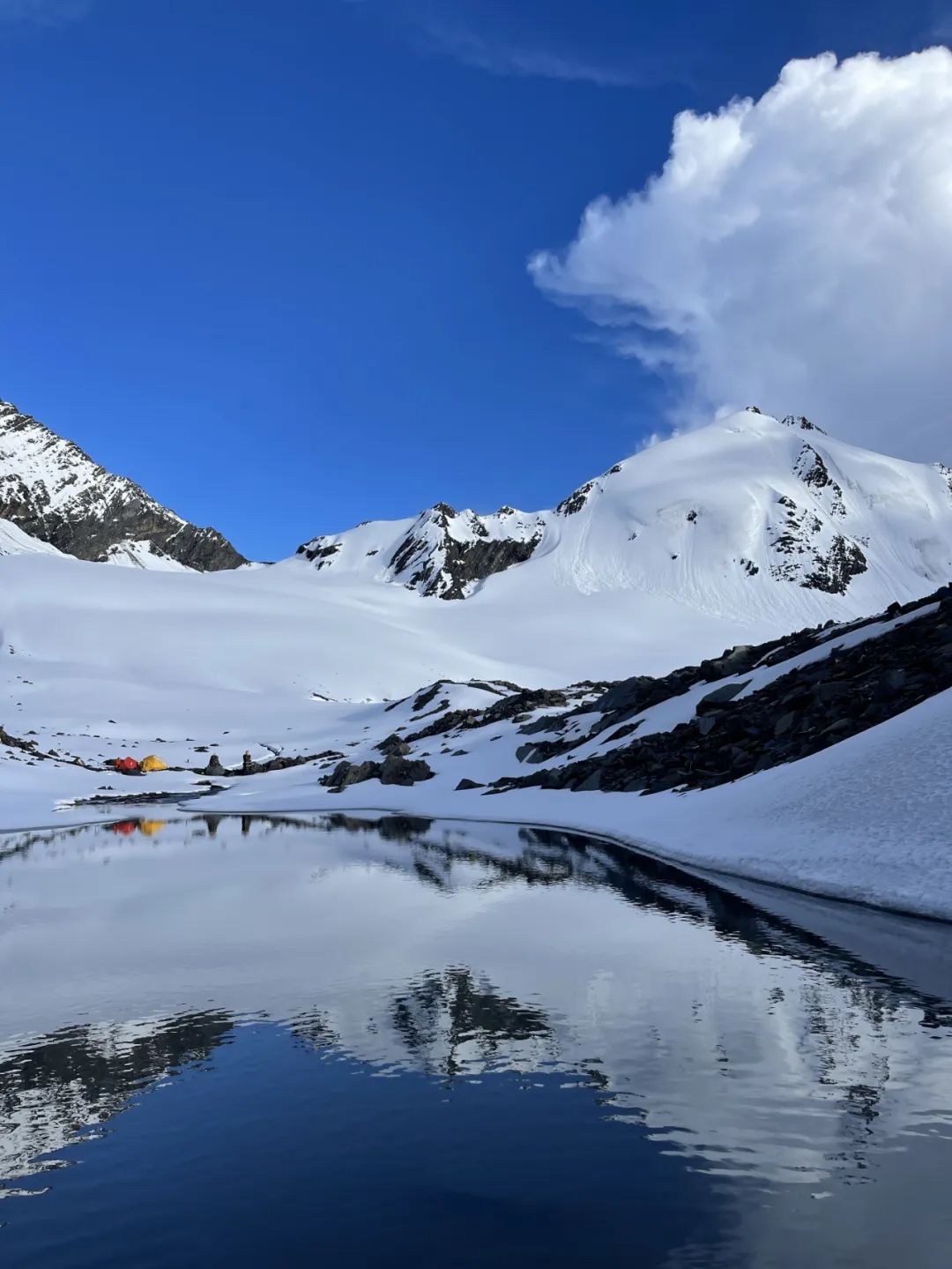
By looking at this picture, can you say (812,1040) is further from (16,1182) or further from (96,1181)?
(16,1182)

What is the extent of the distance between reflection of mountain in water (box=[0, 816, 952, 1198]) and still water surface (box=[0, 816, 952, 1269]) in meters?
0.04

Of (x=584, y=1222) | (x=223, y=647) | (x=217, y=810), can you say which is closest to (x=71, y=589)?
(x=223, y=647)

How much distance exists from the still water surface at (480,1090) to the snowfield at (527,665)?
5.24m

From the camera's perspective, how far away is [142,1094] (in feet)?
24.3

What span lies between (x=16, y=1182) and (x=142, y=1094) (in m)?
1.61

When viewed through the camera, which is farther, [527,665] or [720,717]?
[527,665]

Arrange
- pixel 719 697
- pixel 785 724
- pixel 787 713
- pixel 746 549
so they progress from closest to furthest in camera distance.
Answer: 1. pixel 785 724
2. pixel 787 713
3. pixel 719 697
4. pixel 746 549

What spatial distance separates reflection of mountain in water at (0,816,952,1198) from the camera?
6480mm

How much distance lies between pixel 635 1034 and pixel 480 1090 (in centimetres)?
193

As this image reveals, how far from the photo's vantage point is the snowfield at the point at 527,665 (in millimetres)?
18547

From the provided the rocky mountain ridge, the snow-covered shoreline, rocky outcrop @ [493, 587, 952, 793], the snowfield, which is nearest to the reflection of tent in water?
the snowfield

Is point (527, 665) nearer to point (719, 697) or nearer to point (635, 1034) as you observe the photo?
point (719, 697)

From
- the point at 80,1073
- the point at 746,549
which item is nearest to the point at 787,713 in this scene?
the point at 80,1073

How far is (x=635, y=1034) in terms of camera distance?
8.48 meters
